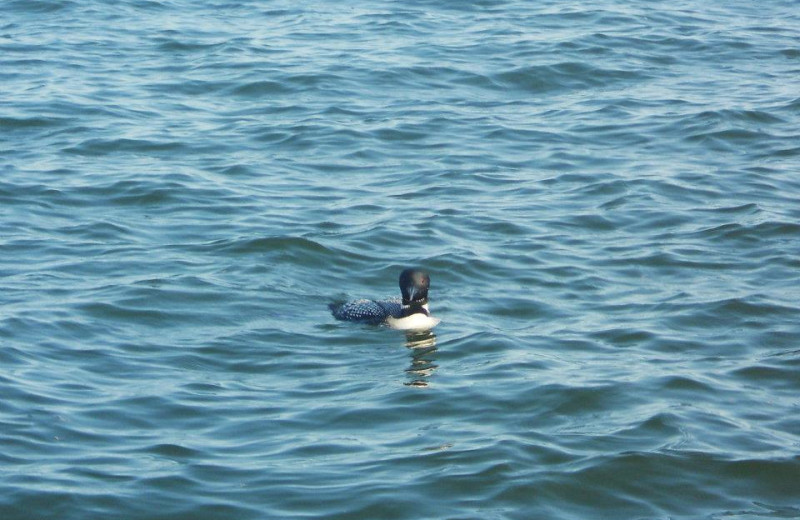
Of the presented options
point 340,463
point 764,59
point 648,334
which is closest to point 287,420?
point 340,463

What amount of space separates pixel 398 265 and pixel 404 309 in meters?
1.59

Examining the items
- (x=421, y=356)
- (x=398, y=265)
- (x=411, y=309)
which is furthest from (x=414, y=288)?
(x=398, y=265)

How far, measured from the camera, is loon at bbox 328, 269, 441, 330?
10.5 m

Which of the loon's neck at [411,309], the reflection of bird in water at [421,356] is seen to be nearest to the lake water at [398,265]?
the reflection of bird in water at [421,356]

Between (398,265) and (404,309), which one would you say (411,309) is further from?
(398,265)

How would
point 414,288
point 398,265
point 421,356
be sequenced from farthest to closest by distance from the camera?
point 398,265 → point 414,288 → point 421,356

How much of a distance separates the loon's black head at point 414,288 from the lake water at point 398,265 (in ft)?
0.97

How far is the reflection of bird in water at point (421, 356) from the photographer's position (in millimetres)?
9586

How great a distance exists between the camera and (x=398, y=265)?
12.1 meters

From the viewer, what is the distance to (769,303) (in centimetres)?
1097

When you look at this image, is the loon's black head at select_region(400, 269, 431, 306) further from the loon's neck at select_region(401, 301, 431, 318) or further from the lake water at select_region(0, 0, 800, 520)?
the lake water at select_region(0, 0, 800, 520)

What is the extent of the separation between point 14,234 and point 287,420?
4.94 m

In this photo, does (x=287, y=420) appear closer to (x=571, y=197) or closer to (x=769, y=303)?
(x=769, y=303)

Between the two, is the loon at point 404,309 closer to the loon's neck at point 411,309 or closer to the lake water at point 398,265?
the loon's neck at point 411,309
